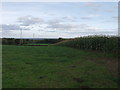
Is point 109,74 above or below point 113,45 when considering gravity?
below

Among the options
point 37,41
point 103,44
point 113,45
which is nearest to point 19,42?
point 37,41

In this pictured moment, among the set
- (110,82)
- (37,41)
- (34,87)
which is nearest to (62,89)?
(34,87)

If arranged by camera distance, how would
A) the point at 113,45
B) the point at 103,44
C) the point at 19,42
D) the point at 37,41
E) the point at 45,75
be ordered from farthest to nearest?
the point at 37,41, the point at 19,42, the point at 103,44, the point at 113,45, the point at 45,75

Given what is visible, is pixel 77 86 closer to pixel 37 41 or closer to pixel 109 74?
pixel 109 74

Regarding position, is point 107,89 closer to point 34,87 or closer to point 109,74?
point 109,74

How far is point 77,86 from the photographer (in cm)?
332

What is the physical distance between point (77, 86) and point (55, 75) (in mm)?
957

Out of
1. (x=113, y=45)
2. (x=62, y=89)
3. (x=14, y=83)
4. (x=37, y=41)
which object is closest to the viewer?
(x=62, y=89)

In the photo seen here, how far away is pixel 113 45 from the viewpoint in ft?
29.3

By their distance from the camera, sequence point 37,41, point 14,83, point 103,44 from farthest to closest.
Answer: point 37,41
point 103,44
point 14,83

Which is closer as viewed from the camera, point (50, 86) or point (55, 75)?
point (50, 86)

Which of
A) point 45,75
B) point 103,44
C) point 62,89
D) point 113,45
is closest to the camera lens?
point 62,89

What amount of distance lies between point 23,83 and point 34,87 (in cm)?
34

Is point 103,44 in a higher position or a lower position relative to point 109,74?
higher
